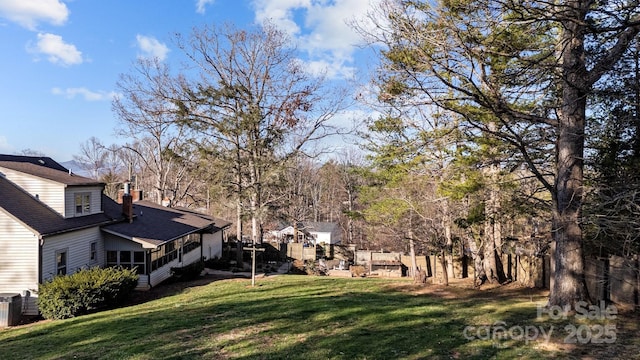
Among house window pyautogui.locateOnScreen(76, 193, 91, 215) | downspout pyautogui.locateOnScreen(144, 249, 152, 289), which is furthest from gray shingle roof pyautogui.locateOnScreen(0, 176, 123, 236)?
downspout pyautogui.locateOnScreen(144, 249, 152, 289)

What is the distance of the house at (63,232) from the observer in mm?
14086

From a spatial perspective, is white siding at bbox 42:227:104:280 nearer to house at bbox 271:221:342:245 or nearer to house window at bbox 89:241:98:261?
house window at bbox 89:241:98:261

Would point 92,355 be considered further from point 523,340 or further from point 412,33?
point 412,33

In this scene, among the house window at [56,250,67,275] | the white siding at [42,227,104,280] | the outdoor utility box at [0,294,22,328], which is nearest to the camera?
the outdoor utility box at [0,294,22,328]

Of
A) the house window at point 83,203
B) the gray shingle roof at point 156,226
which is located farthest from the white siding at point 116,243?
the house window at point 83,203

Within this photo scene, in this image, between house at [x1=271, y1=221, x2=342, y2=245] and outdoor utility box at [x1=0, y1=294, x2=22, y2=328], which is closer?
outdoor utility box at [x1=0, y1=294, x2=22, y2=328]

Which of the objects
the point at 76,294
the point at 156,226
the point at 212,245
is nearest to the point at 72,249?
the point at 76,294

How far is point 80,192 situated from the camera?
1739 cm

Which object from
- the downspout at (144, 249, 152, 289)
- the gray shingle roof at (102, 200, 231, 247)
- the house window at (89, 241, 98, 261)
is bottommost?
the downspout at (144, 249, 152, 289)

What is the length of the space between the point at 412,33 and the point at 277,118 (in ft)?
52.4

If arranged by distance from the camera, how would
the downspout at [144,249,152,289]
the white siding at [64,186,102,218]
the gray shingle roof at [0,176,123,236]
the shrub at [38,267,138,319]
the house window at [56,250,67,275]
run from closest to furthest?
the shrub at [38,267,138,319], the gray shingle roof at [0,176,123,236], the house window at [56,250,67,275], the white siding at [64,186,102,218], the downspout at [144,249,152,289]

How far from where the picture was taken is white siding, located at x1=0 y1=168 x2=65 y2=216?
1609 cm

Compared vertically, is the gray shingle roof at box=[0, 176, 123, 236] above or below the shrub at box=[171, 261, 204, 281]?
above

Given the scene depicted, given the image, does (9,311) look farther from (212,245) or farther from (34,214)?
(212,245)
